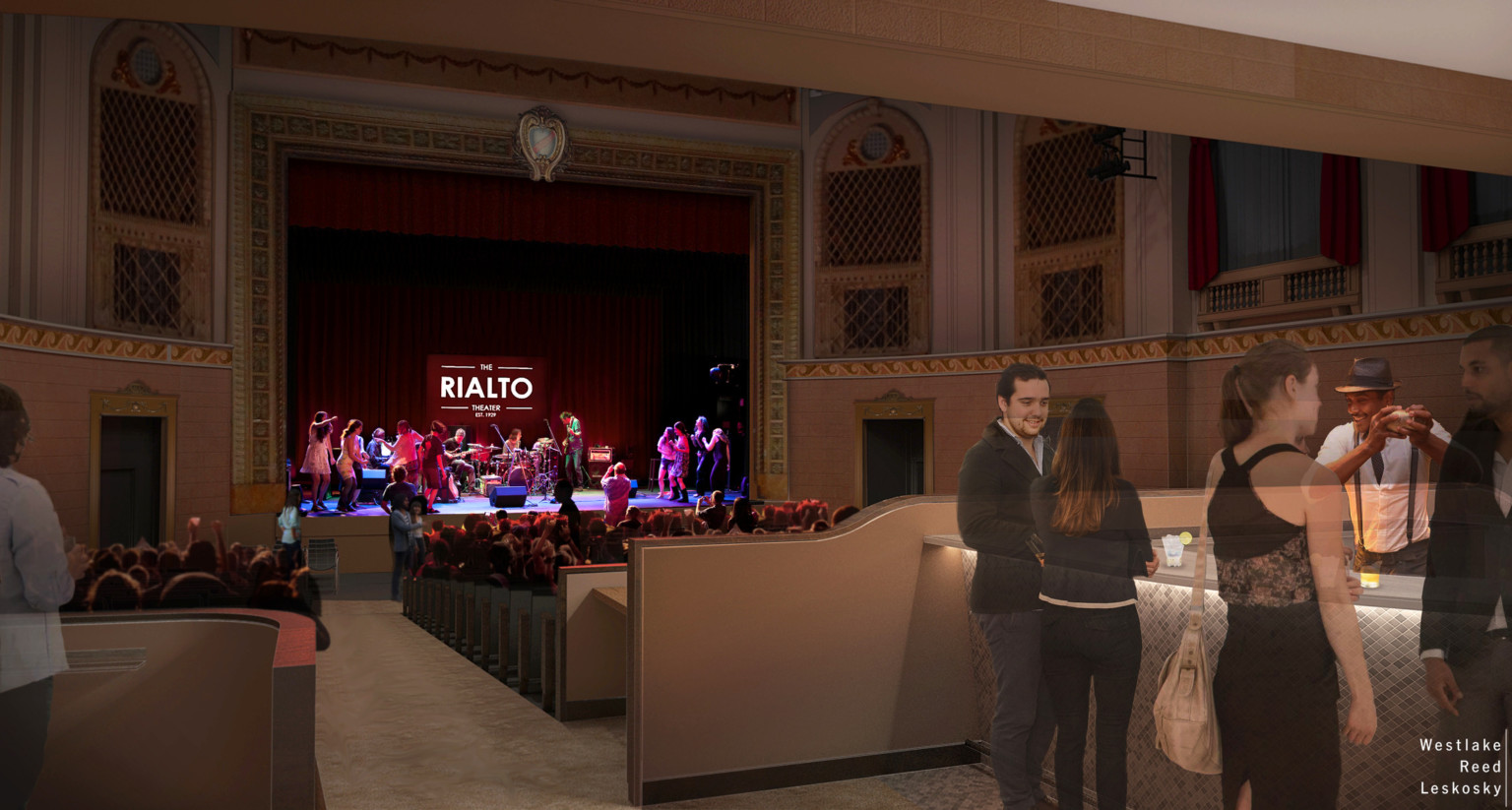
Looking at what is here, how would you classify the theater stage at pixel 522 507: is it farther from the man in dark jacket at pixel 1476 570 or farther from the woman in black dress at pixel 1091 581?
the man in dark jacket at pixel 1476 570

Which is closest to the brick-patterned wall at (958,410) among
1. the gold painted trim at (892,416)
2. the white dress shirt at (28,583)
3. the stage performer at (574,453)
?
the gold painted trim at (892,416)

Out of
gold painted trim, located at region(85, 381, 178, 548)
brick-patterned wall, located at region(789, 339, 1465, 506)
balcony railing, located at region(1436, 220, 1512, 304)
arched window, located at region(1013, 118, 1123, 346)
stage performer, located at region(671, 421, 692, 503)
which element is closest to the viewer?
balcony railing, located at region(1436, 220, 1512, 304)

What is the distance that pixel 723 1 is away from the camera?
A: 290 centimetres

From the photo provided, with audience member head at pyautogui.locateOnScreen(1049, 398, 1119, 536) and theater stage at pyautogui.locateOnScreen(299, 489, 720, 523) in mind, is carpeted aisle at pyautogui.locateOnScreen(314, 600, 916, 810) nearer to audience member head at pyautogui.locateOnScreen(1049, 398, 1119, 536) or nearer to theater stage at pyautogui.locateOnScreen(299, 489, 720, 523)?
audience member head at pyautogui.locateOnScreen(1049, 398, 1119, 536)

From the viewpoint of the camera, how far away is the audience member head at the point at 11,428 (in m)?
2.45

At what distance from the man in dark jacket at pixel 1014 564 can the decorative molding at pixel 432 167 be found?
10.4 m

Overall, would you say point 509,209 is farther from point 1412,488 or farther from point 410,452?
point 1412,488

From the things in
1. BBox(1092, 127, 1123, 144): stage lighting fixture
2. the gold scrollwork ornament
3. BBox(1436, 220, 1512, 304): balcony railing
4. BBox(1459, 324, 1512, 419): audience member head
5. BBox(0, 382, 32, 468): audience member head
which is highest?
the gold scrollwork ornament

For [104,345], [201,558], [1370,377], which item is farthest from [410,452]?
[1370,377]

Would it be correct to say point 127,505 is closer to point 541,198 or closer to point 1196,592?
point 541,198

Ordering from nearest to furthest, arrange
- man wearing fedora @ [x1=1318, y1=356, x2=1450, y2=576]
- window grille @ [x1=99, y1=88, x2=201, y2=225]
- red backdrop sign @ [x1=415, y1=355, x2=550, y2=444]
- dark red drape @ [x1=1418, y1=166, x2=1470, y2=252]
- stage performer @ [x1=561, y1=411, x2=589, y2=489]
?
man wearing fedora @ [x1=1318, y1=356, x2=1450, y2=576]
dark red drape @ [x1=1418, y1=166, x2=1470, y2=252]
window grille @ [x1=99, y1=88, x2=201, y2=225]
stage performer @ [x1=561, y1=411, x2=589, y2=489]
red backdrop sign @ [x1=415, y1=355, x2=550, y2=444]

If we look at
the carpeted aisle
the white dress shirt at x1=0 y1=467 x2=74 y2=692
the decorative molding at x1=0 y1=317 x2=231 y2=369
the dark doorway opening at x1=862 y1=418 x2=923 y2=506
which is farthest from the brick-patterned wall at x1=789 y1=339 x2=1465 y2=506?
the decorative molding at x1=0 y1=317 x2=231 y2=369

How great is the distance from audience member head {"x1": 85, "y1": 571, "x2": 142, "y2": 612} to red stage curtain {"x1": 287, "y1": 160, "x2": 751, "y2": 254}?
29.2ft

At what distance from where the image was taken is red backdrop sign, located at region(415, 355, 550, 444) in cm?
1595
